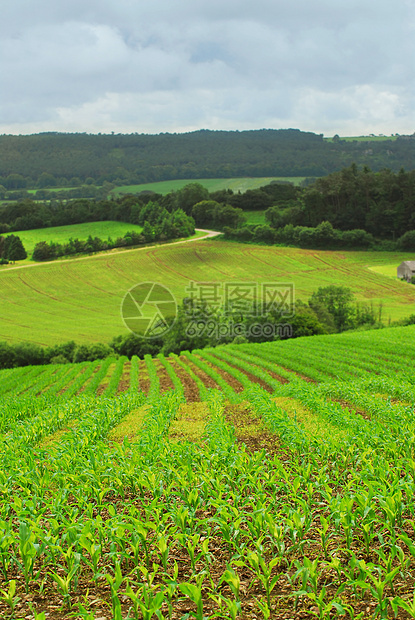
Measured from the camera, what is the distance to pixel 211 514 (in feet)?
20.1

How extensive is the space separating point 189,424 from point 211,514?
16.7ft

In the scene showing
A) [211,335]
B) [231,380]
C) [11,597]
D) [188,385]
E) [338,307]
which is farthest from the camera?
[338,307]

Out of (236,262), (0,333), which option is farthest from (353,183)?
(0,333)

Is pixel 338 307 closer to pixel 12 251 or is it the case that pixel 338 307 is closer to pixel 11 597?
pixel 11 597

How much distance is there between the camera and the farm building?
2680 inches

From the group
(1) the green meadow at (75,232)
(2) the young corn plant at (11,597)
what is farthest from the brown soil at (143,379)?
(1) the green meadow at (75,232)

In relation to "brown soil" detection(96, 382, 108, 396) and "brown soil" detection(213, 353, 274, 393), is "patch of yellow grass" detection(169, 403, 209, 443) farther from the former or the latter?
"brown soil" detection(96, 382, 108, 396)

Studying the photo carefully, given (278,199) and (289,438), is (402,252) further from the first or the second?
(289,438)

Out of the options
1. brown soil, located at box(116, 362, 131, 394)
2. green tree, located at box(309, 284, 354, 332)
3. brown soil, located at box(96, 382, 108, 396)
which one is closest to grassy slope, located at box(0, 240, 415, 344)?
green tree, located at box(309, 284, 354, 332)

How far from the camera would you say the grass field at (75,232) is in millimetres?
97375

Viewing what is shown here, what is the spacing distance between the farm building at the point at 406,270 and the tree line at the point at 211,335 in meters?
21.5

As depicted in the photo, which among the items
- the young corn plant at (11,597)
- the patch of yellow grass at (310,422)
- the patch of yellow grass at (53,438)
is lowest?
the patch of yellow grass at (53,438)

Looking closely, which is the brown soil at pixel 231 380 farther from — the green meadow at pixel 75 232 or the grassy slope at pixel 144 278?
the green meadow at pixel 75 232

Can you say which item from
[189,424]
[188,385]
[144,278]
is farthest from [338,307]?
[189,424]
